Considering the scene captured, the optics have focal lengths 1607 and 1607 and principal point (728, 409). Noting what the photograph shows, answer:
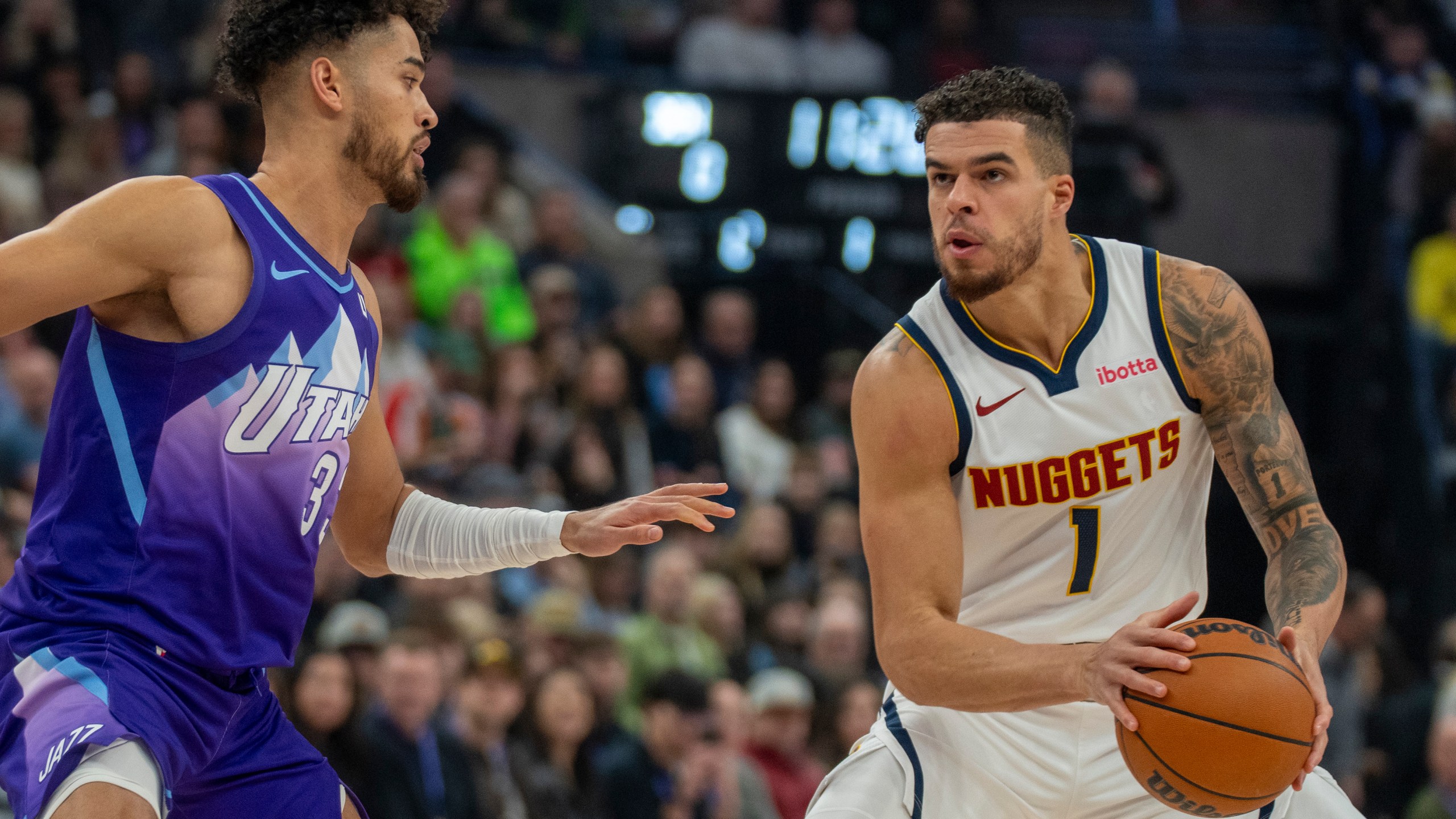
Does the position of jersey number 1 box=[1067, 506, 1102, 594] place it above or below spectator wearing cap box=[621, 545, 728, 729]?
above

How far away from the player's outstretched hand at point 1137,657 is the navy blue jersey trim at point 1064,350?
36.9 inches

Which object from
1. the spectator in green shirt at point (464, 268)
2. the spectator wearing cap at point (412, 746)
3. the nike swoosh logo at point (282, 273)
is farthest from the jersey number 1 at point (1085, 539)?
the spectator in green shirt at point (464, 268)

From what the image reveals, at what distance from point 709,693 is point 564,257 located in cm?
400

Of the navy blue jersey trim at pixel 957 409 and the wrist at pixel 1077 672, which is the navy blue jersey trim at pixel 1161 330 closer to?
the navy blue jersey trim at pixel 957 409

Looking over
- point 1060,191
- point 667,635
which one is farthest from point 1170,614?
point 667,635

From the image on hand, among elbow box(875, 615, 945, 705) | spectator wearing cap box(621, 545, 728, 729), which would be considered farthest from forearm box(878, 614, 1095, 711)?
spectator wearing cap box(621, 545, 728, 729)

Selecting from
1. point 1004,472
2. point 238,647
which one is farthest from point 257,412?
point 1004,472

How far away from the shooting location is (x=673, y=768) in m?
8.45

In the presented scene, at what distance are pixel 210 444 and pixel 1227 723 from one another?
7.60 ft

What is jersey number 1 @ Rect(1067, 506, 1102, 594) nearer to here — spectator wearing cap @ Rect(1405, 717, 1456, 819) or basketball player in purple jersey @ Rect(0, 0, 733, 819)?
basketball player in purple jersey @ Rect(0, 0, 733, 819)

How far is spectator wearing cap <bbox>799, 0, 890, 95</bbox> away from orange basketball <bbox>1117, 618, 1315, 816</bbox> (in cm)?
1007

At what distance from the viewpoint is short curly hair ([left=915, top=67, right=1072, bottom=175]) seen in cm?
427

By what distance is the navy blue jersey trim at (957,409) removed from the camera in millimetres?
4273

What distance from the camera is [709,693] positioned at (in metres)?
8.51
